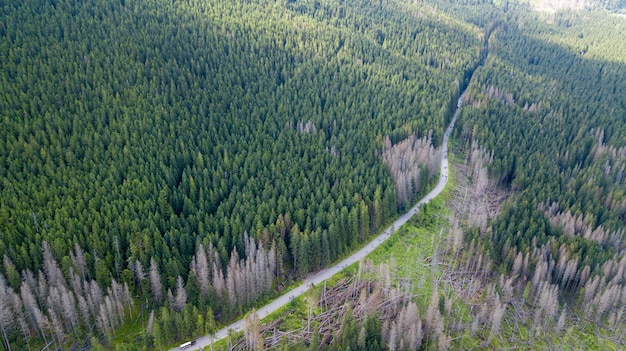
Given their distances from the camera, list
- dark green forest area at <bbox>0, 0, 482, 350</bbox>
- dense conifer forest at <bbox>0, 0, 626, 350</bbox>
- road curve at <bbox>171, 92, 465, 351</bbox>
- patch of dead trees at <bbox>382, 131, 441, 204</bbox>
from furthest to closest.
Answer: patch of dead trees at <bbox>382, 131, 441, 204</bbox>, dense conifer forest at <bbox>0, 0, 626, 350</bbox>, dark green forest area at <bbox>0, 0, 482, 350</bbox>, road curve at <bbox>171, 92, 465, 351</bbox>

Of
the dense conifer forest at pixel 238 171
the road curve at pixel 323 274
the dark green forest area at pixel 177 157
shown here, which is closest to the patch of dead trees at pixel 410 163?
the dense conifer forest at pixel 238 171

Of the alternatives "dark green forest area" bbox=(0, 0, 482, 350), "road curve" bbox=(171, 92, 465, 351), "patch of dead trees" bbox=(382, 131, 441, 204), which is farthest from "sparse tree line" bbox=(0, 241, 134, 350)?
"patch of dead trees" bbox=(382, 131, 441, 204)

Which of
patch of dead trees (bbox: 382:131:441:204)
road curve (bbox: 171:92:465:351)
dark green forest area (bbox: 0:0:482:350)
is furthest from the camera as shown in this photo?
patch of dead trees (bbox: 382:131:441:204)

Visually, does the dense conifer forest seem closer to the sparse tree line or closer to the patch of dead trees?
the sparse tree line

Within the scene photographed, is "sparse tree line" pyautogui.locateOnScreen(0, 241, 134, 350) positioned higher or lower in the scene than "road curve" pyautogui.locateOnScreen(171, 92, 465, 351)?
higher

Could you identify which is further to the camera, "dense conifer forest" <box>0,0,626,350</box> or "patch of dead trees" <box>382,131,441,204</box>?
"patch of dead trees" <box>382,131,441,204</box>

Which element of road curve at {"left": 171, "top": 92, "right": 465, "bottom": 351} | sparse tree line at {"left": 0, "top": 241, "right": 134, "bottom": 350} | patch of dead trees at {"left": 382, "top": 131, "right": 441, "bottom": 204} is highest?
patch of dead trees at {"left": 382, "top": 131, "right": 441, "bottom": 204}

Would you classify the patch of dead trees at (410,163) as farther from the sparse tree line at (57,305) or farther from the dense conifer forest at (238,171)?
the sparse tree line at (57,305)

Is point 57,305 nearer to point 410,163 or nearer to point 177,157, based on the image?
point 177,157

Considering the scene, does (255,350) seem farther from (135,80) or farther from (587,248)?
(135,80)
